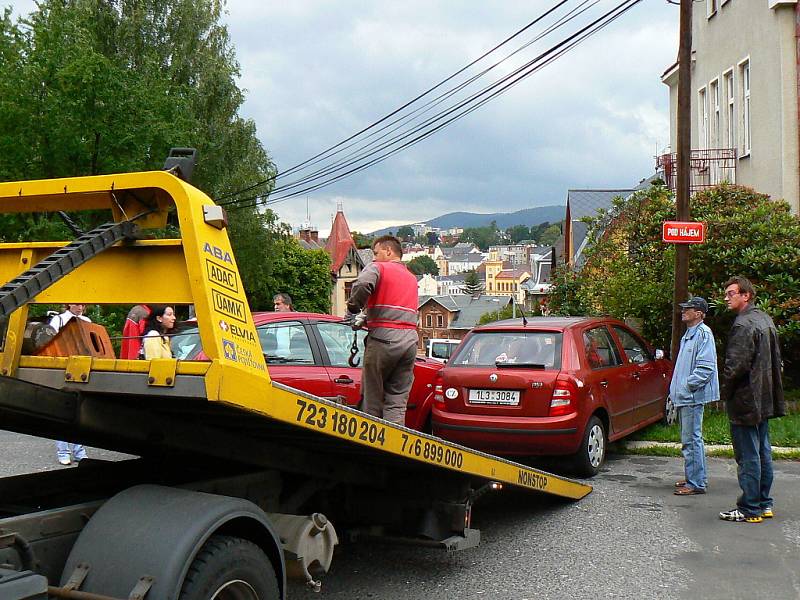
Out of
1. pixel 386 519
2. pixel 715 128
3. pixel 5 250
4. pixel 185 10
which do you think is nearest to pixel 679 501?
pixel 386 519

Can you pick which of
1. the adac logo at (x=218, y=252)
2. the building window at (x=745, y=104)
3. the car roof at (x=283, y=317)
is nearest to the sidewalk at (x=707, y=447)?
the car roof at (x=283, y=317)

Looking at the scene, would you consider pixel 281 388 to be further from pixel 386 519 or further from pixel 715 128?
pixel 715 128

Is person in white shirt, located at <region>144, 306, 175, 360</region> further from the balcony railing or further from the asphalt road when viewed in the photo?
the balcony railing

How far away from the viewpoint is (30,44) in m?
25.8

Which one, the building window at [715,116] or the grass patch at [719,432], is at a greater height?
the building window at [715,116]

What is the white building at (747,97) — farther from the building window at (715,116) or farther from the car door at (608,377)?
the car door at (608,377)

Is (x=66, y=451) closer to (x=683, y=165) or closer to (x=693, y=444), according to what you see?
(x=693, y=444)

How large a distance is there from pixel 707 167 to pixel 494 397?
15.1m

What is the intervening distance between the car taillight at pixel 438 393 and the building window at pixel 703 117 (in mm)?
17147

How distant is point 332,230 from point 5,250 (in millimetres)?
104732

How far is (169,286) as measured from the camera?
11.9 ft

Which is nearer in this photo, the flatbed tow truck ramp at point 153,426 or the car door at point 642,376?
the flatbed tow truck ramp at point 153,426

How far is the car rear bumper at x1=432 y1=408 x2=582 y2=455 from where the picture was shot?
27.9ft

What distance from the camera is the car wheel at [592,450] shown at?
8.77 meters
